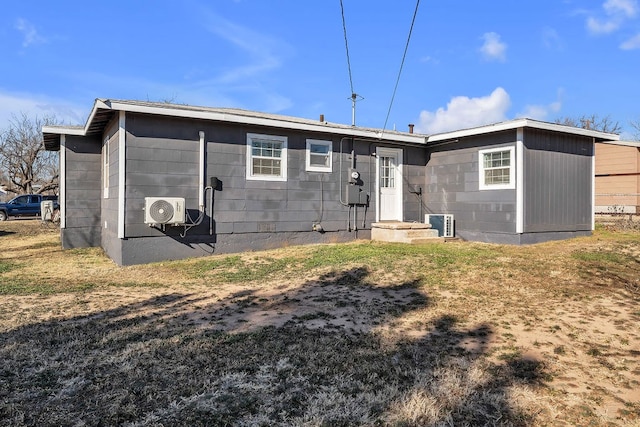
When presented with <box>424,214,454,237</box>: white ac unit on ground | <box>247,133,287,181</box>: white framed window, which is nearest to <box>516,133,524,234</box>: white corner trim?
<box>424,214,454,237</box>: white ac unit on ground

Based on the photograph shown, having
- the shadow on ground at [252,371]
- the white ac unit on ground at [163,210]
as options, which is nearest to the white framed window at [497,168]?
the shadow on ground at [252,371]

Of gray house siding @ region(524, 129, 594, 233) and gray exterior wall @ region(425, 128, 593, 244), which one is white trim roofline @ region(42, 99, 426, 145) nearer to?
gray exterior wall @ region(425, 128, 593, 244)

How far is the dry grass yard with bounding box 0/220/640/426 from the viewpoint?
9.09 feet

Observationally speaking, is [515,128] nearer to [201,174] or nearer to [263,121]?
[263,121]

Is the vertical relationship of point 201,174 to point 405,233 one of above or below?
above

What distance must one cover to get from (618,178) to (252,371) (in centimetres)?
2319

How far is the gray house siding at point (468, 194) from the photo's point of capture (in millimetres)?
10344

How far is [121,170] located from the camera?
27.6ft

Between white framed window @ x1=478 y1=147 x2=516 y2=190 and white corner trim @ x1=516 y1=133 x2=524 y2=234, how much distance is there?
0.12 metres

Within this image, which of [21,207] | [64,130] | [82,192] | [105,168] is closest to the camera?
[105,168]

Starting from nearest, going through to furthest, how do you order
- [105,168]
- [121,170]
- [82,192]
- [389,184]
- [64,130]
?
1. [121,170]
2. [105,168]
3. [64,130]
4. [82,192]
5. [389,184]

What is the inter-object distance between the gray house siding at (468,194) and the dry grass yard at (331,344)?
260cm

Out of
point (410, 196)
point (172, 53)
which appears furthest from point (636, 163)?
point (172, 53)

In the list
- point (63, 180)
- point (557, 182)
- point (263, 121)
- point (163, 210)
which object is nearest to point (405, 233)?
point (557, 182)
